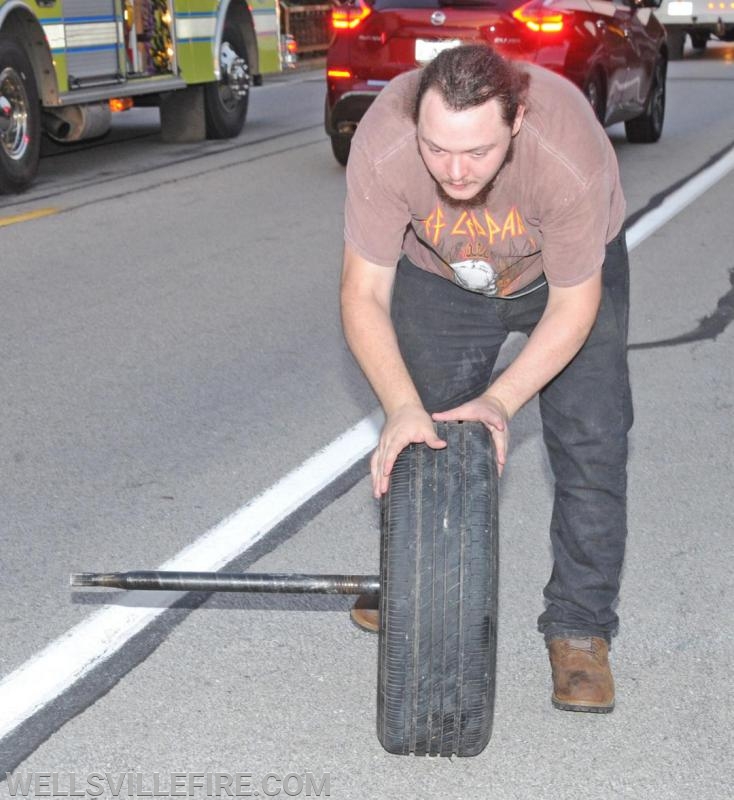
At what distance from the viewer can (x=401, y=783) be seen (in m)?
3.27

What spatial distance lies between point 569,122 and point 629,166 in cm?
927

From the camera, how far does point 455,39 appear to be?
10789 mm

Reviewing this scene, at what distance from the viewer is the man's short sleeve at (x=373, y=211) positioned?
335 cm

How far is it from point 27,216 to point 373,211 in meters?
7.36

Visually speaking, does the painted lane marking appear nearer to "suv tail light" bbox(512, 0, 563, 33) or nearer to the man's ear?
the man's ear

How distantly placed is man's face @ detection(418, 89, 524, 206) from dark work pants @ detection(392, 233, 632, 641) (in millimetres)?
626

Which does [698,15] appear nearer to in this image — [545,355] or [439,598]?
[545,355]

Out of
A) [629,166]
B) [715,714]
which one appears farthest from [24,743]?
[629,166]

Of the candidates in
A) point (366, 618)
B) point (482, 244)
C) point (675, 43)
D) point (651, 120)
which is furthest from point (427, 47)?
point (675, 43)

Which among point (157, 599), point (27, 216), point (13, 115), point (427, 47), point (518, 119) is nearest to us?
point (518, 119)

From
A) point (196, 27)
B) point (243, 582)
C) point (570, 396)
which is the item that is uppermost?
point (570, 396)

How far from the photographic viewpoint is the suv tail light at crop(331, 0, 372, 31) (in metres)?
11.2

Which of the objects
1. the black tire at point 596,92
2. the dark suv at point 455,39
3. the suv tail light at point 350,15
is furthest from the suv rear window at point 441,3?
the black tire at point 596,92

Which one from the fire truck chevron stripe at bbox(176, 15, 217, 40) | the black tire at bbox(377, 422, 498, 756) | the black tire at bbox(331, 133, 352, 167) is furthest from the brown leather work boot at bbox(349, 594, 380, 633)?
the fire truck chevron stripe at bbox(176, 15, 217, 40)
